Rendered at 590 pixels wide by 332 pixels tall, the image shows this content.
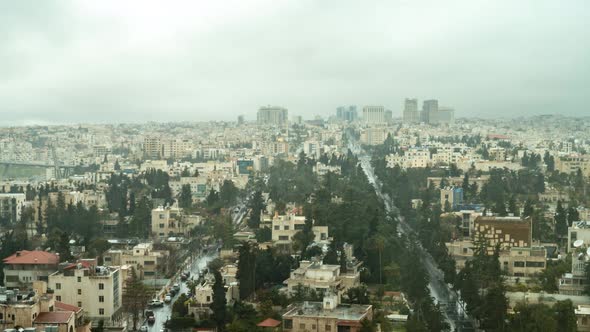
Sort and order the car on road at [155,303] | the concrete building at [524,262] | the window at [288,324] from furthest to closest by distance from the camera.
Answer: the concrete building at [524,262]
the car on road at [155,303]
the window at [288,324]

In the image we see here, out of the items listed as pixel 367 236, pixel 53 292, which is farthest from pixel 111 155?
pixel 53 292

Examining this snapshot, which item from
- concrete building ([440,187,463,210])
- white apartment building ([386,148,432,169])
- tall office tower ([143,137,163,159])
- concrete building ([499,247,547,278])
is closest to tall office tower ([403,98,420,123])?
tall office tower ([143,137,163,159])

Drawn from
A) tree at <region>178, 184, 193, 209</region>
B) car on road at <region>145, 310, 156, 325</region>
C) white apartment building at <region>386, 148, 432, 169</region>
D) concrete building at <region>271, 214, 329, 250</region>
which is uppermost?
white apartment building at <region>386, 148, 432, 169</region>

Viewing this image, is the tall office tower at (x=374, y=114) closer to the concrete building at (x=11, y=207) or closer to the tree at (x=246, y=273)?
the concrete building at (x=11, y=207)

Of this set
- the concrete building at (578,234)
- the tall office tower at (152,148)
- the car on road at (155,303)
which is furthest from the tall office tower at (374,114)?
the car on road at (155,303)

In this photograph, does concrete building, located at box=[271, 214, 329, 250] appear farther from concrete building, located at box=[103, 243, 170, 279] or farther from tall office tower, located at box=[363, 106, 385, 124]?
tall office tower, located at box=[363, 106, 385, 124]

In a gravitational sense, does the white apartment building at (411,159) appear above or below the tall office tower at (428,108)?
below
